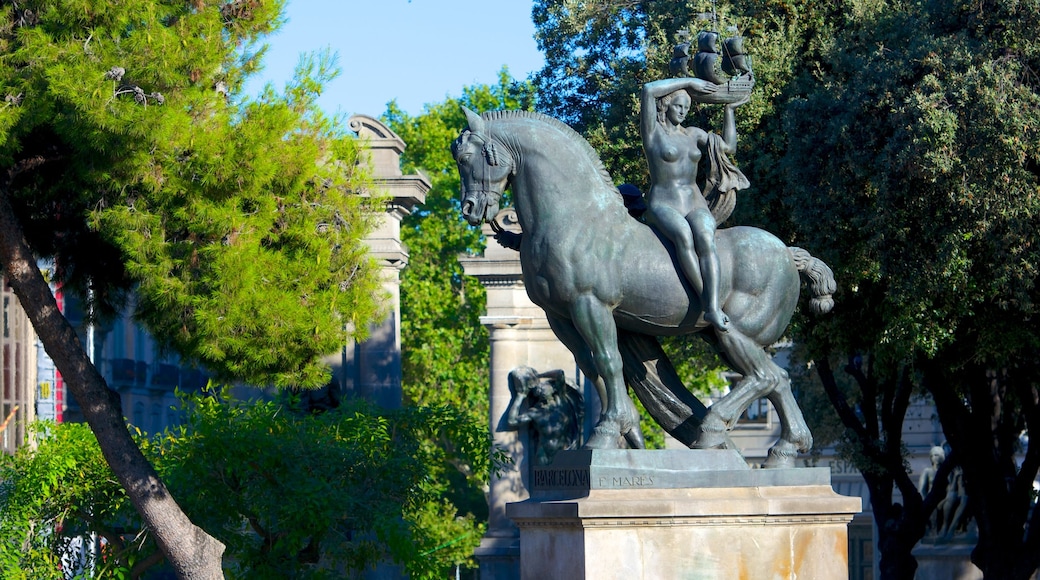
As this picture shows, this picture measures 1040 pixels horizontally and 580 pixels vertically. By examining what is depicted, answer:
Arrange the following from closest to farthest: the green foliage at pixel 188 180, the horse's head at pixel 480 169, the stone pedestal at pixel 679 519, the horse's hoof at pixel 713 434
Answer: the stone pedestal at pixel 679 519, the horse's head at pixel 480 169, the horse's hoof at pixel 713 434, the green foliage at pixel 188 180

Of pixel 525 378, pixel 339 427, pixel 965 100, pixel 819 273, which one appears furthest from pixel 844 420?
pixel 819 273

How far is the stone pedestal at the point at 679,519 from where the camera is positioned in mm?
10328

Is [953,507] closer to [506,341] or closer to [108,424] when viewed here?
[506,341]

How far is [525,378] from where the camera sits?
2402 centimetres

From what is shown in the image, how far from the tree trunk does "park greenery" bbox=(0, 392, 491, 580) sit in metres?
1.14

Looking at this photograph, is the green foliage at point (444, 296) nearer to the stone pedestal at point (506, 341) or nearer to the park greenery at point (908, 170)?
the stone pedestal at point (506, 341)

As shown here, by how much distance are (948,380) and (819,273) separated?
11910 millimetres

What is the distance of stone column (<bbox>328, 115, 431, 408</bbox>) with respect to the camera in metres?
22.6

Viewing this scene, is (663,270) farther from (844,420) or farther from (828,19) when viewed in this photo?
(844,420)

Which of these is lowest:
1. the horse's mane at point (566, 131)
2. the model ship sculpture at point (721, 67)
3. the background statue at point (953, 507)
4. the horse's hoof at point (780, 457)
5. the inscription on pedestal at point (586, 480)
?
the background statue at point (953, 507)

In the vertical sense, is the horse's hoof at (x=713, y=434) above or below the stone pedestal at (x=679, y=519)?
above

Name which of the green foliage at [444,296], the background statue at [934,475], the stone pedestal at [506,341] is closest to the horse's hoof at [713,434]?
the stone pedestal at [506,341]

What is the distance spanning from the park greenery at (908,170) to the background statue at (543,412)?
3604mm

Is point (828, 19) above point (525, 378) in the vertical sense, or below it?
above
